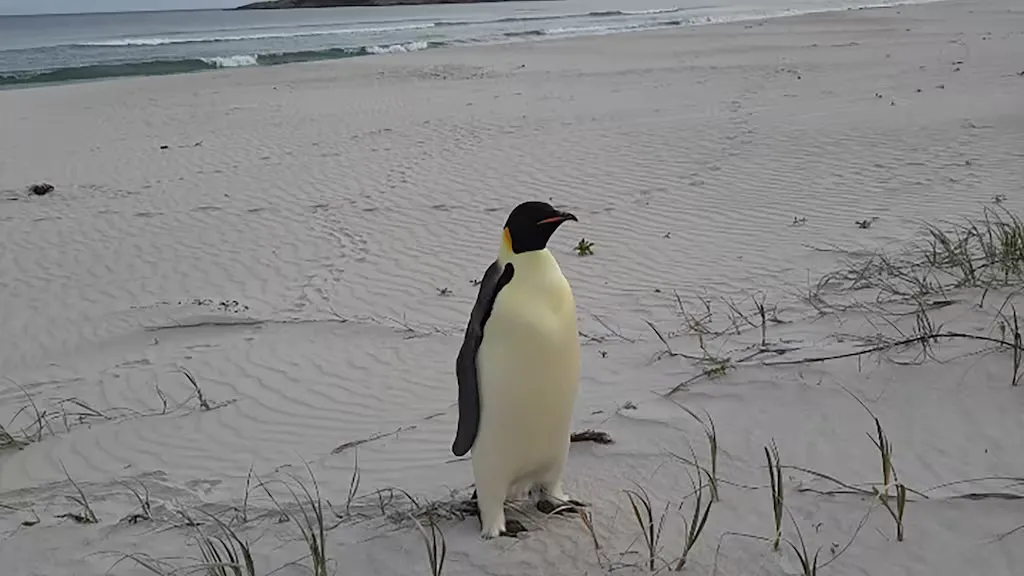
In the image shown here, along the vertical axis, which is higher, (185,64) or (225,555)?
(185,64)

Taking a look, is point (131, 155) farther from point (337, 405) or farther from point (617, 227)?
point (337, 405)

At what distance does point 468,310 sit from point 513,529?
10.5 feet

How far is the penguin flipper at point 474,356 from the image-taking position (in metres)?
2.87

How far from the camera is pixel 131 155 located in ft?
40.2

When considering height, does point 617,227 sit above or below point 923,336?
below

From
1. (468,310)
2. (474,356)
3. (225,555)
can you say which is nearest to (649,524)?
(474,356)

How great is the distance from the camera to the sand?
3.05 metres

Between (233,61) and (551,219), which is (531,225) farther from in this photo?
(233,61)

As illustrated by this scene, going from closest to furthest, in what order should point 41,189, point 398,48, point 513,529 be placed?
point 513,529 < point 41,189 < point 398,48

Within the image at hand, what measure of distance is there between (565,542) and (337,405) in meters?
2.09

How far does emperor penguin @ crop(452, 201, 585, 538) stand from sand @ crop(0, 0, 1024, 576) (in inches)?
9.7

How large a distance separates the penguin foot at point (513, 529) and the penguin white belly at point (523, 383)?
3cm

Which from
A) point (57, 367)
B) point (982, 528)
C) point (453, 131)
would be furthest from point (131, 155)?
point (982, 528)

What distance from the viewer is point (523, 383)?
2854mm
